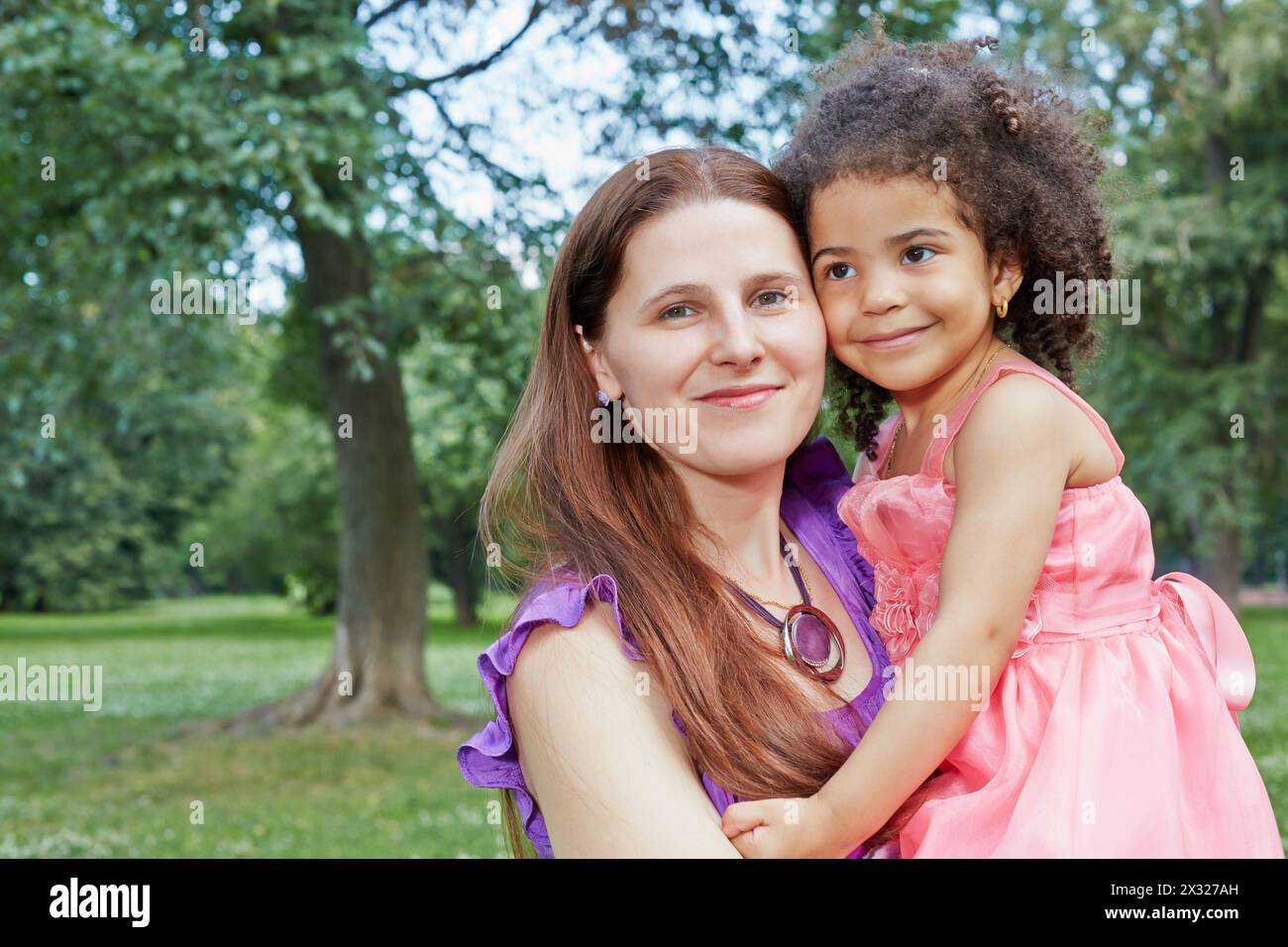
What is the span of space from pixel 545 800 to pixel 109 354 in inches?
394

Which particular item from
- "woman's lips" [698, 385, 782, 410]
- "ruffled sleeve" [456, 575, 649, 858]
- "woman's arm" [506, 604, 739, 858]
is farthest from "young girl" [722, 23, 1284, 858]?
"ruffled sleeve" [456, 575, 649, 858]

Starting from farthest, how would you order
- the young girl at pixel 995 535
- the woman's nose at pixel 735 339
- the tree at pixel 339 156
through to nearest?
the tree at pixel 339 156 < the woman's nose at pixel 735 339 < the young girl at pixel 995 535

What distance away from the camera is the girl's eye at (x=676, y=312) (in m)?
2.15

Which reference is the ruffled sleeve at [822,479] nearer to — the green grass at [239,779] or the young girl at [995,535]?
the young girl at [995,535]

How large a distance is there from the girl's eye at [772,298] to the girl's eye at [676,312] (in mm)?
124

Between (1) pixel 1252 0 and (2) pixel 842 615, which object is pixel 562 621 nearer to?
(2) pixel 842 615

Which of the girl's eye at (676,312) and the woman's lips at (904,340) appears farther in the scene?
the woman's lips at (904,340)

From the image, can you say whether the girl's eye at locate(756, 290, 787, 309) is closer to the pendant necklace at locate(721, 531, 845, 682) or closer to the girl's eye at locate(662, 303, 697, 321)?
the girl's eye at locate(662, 303, 697, 321)

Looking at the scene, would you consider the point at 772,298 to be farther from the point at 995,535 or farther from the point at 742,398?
the point at 995,535

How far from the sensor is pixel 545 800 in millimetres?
1938

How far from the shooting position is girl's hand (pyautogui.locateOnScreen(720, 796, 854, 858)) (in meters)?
1.91

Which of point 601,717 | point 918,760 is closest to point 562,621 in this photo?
point 601,717

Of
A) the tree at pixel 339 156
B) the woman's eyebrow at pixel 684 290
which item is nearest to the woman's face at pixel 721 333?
the woman's eyebrow at pixel 684 290

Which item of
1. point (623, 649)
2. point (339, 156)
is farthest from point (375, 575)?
point (623, 649)
